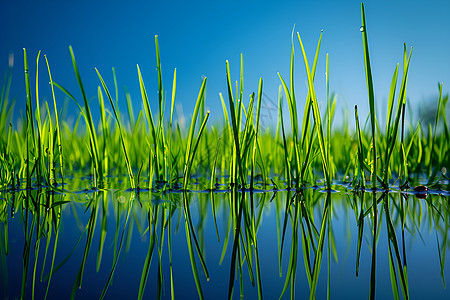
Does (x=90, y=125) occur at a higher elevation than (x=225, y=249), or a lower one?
higher

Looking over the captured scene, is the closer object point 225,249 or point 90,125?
point 225,249

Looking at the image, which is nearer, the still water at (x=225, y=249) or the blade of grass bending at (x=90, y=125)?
the still water at (x=225, y=249)

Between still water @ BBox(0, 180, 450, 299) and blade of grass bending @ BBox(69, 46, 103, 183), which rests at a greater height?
blade of grass bending @ BBox(69, 46, 103, 183)

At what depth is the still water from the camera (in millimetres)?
383

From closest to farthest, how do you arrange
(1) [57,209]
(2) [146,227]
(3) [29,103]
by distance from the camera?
(2) [146,227] < (1) [57,209] < (3) [29,103]

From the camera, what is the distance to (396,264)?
455 millimetres

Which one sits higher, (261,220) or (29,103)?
(29,103)

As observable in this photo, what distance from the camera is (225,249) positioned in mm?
511

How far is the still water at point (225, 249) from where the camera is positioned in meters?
0.38

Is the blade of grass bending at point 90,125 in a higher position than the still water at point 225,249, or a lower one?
higher

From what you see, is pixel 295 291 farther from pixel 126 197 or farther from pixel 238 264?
pixel 126 197

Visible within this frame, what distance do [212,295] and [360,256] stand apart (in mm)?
248

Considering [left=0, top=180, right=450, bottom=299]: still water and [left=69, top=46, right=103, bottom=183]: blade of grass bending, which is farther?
[left=69, top=46, right=103, bottom=183]: blade of grass bending

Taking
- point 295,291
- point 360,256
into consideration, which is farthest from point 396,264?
point 295,291
